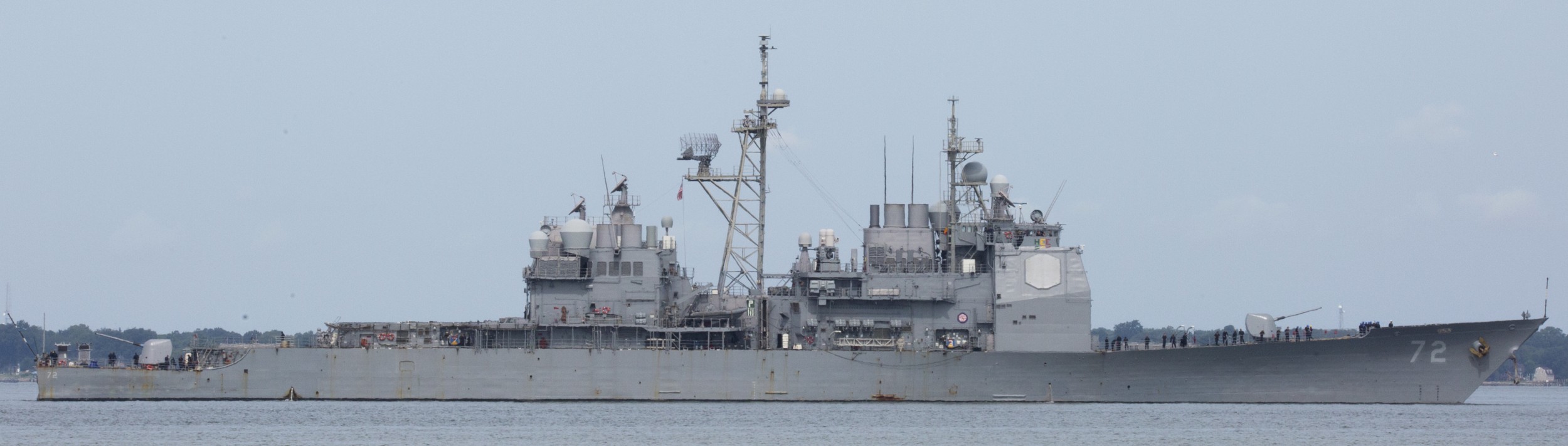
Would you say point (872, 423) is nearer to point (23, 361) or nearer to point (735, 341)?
point (735, 341)

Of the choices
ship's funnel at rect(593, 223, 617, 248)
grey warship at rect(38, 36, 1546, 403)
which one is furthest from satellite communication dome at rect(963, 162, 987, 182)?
ship's funnel at rect(593, 223, 617, 248)

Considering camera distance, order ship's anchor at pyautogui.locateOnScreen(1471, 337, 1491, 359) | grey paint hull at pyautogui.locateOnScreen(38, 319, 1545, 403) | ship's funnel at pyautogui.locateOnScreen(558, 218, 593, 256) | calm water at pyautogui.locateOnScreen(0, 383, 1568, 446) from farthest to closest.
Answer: ship's funnel at pyautogui.locateOnScreen(558, 218, 593, 256) → grey paint hull at pyautogui.locateOnScreen(38, 319, 1545, 403) → ship's anchor at pyautogui.locateOnScreen(1471, 337, 1491, 359) → calm water at pyautogui.locateOnScreen(0, 383, 1568, 446)

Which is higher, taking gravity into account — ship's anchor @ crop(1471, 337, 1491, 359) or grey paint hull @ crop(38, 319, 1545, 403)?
ship's anchor @ crop(1471, 337, 1491, 359)

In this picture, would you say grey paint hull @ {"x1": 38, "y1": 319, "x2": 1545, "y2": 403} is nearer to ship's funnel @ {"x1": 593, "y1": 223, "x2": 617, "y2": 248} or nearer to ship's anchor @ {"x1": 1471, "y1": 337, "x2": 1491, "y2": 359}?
ship's anchor @ {"x1": 1471, "y1": 337, "x2": 1491, "y2": 359}

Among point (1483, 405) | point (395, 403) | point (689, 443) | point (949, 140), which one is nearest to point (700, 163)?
point (949, 140)

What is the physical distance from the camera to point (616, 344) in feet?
139

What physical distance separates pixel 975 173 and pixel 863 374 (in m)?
5.87

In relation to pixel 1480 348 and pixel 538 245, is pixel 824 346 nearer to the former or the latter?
pixel 538 245

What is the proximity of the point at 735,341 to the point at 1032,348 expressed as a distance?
723 cm

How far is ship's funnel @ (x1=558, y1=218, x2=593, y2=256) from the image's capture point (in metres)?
43.1

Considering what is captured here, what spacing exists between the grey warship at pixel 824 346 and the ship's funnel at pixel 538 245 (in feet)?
0.16

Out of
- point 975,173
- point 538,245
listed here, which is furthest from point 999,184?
point 538,245

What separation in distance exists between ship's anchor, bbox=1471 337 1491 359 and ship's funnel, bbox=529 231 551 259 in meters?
22.1

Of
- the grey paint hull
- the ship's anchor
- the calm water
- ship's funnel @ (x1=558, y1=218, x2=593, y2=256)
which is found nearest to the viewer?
the calm water
